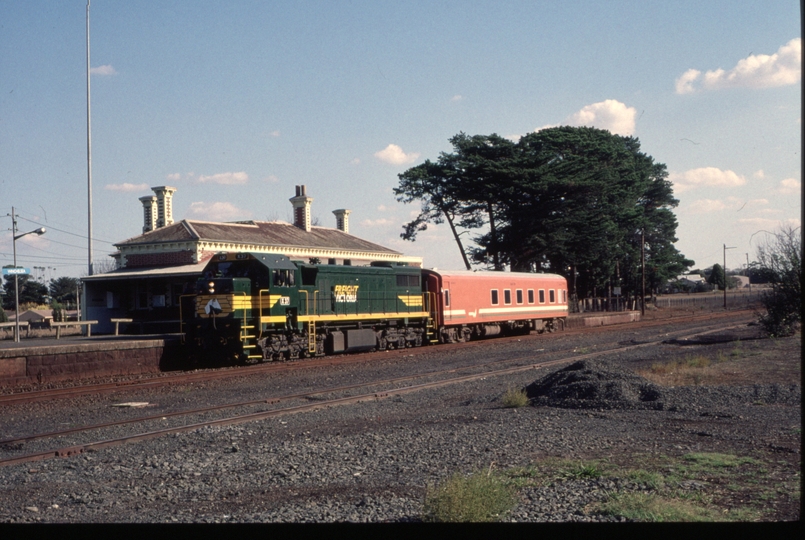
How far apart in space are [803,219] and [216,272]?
19916mm

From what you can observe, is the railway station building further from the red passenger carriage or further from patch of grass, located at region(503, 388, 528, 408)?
patch of grass, located at region(503, 388, 528, 408)

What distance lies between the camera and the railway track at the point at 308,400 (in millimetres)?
9703

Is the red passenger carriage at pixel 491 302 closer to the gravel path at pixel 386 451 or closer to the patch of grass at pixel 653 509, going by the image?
the gravel path at pixel 386 451

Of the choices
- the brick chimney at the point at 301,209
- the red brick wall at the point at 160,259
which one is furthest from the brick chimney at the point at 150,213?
the brick chimney at the point at 301,209

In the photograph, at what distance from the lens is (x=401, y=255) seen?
49.4m

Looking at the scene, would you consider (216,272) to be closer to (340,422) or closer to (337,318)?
(337,318)

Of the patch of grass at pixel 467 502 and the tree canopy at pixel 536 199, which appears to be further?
the tree canopy at pixel 536 199

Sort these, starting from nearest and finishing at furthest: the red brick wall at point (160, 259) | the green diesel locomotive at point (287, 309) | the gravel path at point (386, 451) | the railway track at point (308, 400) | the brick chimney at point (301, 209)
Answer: the gravel path at point (386, 451) → the railway track at point (308, 400) → the green diesel locomotive at point (287, 309) → the red brick wall at point (160, 259) → the brick chimney at point (301, 209)

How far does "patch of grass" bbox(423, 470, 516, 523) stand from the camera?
18.7ft

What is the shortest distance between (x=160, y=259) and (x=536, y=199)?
26338mm

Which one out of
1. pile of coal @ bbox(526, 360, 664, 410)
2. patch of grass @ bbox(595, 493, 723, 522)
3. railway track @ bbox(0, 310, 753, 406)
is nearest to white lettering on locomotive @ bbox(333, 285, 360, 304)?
railway track @ bbox(0, 310, 753, 406)

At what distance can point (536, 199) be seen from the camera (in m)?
50.9

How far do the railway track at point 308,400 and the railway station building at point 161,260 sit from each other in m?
16.8
